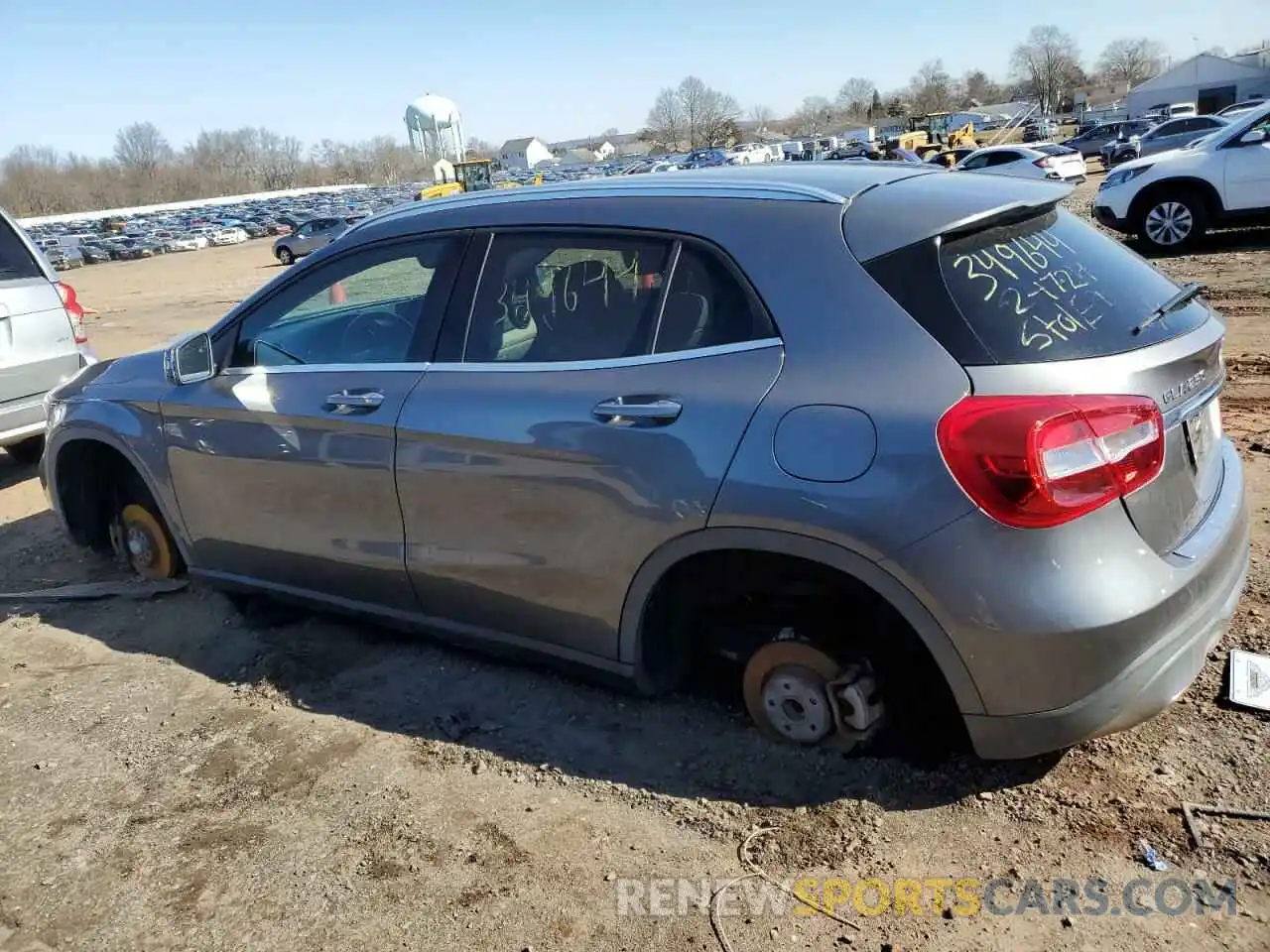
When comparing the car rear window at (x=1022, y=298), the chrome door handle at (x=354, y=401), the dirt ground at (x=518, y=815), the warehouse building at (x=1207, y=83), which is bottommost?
the dirt ground at (x=518, y=815)

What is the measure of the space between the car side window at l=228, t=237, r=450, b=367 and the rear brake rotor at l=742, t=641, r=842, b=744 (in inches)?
62.1

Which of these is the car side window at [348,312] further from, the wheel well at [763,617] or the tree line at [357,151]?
the tree line at [357,151]

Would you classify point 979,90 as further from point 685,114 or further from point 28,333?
point 28,333

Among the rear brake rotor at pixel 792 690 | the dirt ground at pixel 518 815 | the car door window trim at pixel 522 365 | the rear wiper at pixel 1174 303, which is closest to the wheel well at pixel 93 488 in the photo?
the dirt ground at pixel 518 815

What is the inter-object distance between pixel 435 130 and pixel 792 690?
14432 cm

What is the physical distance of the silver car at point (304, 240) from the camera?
119 feet

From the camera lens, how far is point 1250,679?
10.3ft

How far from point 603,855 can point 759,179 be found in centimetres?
200

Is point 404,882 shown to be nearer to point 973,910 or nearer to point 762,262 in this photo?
point 973,910

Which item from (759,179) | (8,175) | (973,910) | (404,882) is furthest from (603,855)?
(8,175)

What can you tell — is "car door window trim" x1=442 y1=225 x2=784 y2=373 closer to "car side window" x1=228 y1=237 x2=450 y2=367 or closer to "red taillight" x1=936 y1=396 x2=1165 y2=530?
"car side window" x1=228 y1=237 x2=450 y2=367

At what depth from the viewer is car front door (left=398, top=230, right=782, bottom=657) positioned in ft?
8.90

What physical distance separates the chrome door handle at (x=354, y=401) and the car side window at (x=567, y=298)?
0.36 m

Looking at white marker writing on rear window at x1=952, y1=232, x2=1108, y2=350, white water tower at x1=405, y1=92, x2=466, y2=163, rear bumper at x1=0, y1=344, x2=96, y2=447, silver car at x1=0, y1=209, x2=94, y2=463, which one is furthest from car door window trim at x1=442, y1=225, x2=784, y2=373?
white water tower at x1=405, y1=92, x2=466, y2=163
